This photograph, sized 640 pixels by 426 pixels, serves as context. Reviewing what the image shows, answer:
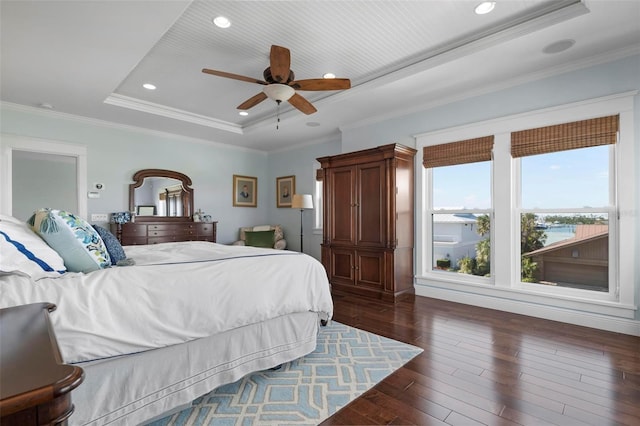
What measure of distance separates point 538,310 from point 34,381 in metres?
3.96

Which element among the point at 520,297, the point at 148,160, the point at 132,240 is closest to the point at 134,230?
the point at 132,240

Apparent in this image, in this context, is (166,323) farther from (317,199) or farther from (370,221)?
(317,199)

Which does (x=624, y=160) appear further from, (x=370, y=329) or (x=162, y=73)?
(x=162, y=73)

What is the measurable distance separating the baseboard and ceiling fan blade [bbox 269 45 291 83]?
10.3ft

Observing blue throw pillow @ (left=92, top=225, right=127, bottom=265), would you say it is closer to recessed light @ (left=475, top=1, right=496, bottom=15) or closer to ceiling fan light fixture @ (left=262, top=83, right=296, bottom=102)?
ceiling fan light fixture @ (left=262, top=83, right=296, bottom=102)

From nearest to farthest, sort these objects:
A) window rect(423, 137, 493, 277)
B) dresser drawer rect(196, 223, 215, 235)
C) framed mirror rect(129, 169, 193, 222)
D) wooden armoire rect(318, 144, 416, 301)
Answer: window rect(423, 137, 493, 277) → wooden armoire rect(318, 144, 416, 301) → framed mirror rect(129, 169, 193, 222) → dresser drawer rect(196, 223, 215, 235)

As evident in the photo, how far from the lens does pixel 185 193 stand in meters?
5.64

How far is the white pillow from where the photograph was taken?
1.39 metres

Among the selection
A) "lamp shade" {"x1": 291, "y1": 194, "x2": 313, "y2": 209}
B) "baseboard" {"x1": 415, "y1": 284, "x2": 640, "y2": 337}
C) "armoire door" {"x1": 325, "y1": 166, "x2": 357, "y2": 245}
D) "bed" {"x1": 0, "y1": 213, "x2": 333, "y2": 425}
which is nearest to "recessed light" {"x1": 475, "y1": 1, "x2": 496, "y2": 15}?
"armoire door" {"x1": 325, "y1": 166, "x2": 357, "y2": 245}

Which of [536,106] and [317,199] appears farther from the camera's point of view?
[317,199]

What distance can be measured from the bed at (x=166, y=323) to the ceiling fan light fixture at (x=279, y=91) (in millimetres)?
1553

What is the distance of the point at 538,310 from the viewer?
10.7 feet

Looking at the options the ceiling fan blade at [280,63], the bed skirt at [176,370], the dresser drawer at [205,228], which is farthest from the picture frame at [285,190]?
the bed skirt at [176,370]

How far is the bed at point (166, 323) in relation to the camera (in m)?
1.34
